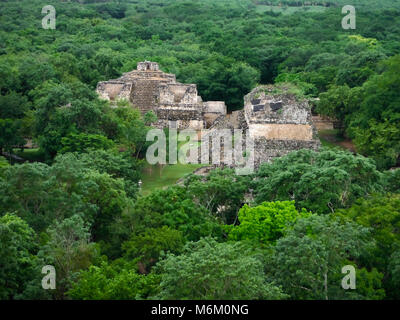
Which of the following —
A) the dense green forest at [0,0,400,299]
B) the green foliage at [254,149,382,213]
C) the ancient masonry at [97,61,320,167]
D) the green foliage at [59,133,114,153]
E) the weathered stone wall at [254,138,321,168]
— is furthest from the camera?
the green foliage at [59,133,114,153]

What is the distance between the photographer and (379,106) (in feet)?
120

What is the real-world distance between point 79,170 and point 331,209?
30.7 feet

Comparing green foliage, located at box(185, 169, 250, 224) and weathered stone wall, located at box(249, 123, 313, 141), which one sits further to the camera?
weathered stone wall, located at box(249, 123, 313, 141)

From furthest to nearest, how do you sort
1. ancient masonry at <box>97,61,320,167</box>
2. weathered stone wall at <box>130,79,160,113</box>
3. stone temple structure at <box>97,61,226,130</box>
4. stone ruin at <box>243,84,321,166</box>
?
weathered stone wall at <box>130,79,160,113</box> < stone temple structure at <box>97,61,226,130</box> < ancient masonry at <box>97,61,320,167</box> < stone ruin at <box>243,84,321,166</box>

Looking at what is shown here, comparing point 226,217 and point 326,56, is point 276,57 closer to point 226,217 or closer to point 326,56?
point 326,56

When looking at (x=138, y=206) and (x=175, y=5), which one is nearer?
(x=138, y=206)

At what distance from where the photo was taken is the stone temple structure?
133 ft

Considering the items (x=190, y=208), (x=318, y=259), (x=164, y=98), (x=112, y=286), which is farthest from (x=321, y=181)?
(x=164, y=98)

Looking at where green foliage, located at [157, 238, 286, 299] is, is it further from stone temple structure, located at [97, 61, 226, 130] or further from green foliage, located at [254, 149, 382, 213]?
stone temple structure, located at [97, 61, 226, 130]

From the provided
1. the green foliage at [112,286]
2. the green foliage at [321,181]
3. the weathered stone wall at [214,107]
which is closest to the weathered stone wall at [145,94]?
the weathered stone wall at [214,107]

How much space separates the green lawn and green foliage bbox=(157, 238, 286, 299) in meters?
13.3

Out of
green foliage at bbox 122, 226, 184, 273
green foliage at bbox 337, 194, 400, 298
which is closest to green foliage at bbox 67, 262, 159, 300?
green foliage at bbox 122, 226, 184, 273

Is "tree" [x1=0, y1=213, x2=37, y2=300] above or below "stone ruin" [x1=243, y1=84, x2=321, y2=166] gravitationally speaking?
above
